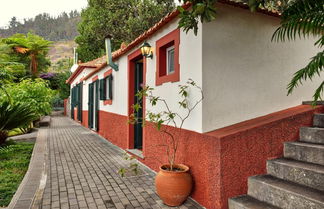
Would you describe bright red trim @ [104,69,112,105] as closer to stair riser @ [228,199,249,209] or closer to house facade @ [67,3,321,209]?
house facade @ [67,3,321,209]

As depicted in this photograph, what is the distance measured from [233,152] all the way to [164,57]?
8.49ft

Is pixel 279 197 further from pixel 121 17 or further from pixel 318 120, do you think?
pixel 121 17

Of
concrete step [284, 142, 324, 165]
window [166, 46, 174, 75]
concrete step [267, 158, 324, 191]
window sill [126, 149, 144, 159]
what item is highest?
window [166, 46, 174, 75]

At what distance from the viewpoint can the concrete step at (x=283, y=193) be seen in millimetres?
2582

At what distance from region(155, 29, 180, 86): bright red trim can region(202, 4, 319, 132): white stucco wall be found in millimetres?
772

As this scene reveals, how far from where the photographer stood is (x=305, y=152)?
10.9 ft

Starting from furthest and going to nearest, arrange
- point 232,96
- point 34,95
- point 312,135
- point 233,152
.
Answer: point 34,95
point 232,96
point 312,135
point 233,152

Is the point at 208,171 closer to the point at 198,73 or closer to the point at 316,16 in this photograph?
the point at 198,73

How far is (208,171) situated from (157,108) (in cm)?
218

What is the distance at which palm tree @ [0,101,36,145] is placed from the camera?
660cm

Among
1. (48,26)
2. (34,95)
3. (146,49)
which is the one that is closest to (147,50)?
(146,49)

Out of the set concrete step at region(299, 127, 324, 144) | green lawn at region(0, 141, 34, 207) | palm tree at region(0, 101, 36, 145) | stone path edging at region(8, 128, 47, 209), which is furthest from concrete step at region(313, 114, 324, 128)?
palm tree at region(0, 101, 36, 145)

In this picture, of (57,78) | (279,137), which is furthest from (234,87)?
(57,78)

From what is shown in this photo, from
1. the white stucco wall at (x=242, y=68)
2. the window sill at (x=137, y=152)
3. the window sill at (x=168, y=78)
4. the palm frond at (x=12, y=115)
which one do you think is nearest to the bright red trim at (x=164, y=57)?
the window sill at (x=168, y=78)
